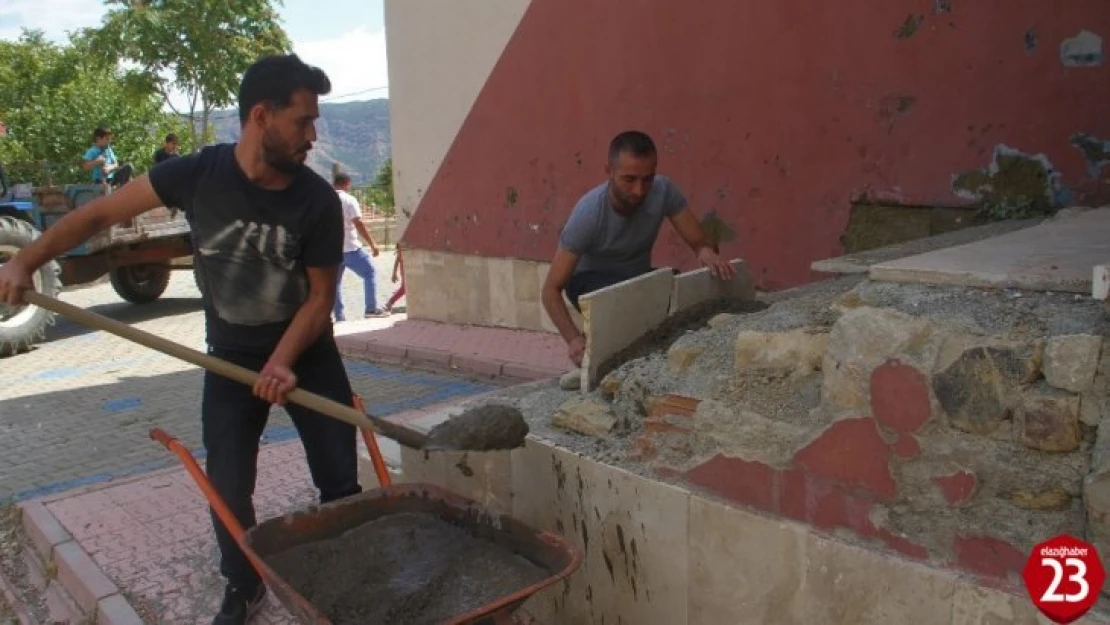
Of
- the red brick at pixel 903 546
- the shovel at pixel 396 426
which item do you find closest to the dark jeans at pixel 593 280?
the shovel at pixel 396 426

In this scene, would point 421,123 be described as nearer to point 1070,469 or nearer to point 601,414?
point 601,414

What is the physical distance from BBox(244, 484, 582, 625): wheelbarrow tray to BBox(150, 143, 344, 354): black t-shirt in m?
0.63

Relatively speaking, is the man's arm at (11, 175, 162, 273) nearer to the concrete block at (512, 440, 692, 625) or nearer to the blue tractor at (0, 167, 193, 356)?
the concrete block at (512, 440, 692, 625)

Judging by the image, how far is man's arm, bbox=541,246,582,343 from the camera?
380 centimetres

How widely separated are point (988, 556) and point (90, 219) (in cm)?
281

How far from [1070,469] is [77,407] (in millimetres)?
6846

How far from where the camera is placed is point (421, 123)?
8570mm

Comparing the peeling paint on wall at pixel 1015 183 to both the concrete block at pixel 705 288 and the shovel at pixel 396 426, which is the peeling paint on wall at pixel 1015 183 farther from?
the shovel at pixel 396 426

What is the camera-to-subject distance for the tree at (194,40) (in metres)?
20.1

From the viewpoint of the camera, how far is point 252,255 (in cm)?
293

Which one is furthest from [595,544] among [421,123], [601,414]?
[421,123]

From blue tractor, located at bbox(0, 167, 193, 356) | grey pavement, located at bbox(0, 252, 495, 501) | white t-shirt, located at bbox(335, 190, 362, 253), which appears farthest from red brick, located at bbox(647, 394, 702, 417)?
blue tractor, located at bbox(0, 167, 193, 356)

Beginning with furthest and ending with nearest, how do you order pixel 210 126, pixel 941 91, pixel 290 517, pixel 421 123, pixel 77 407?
1. pixel 210 126
2. pixel 421 123
3. pixel 77 407
4. pixel 941 91
5. pixel 290 517

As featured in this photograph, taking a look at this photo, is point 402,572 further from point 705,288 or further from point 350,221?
point 350,221
